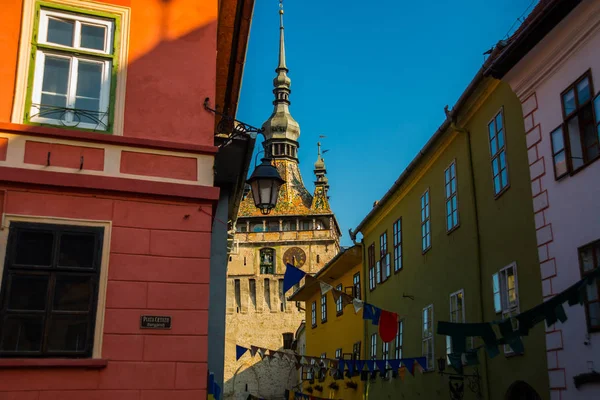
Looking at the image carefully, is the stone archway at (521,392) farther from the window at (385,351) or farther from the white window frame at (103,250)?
the window at (385,351)

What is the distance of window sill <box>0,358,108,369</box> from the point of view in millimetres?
6641

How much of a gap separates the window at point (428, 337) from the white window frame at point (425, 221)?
1463mm

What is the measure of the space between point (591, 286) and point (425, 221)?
28.8 feet

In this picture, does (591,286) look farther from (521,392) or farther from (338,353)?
(338,353)

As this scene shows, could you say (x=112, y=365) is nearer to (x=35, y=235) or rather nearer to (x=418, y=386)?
(x=35, y=235)

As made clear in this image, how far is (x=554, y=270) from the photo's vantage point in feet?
31.7

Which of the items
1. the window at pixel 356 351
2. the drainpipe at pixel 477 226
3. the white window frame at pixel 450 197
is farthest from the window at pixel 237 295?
the drainpipe at pixel 477 226

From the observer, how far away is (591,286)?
8859 mm

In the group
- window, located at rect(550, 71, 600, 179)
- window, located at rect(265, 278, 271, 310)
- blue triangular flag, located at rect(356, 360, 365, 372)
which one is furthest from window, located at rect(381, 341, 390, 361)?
window, located at rect(265, 278, 271, 310)

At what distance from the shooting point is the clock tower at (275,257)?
5369cm

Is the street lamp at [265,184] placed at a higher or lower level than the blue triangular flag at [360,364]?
higher

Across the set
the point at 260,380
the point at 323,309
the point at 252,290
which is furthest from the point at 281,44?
the point at 323,309

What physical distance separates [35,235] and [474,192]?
9322 mm

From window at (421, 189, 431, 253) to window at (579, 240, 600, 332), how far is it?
815 cm
